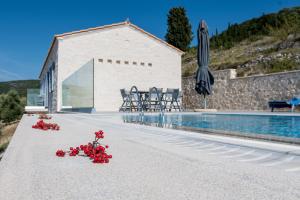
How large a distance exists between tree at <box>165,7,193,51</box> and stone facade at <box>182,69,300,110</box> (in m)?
12.8

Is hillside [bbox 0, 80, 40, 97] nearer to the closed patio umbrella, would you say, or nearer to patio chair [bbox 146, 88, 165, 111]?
patio chair [bbox 146, 88, 165, 111]

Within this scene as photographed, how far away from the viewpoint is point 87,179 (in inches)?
87.0

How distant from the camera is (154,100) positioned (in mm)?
14539

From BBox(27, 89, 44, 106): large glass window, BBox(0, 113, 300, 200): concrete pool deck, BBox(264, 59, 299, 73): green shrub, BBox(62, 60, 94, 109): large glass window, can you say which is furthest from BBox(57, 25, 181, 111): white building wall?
BBox(0, 113, 300, 200): concrete pool deck

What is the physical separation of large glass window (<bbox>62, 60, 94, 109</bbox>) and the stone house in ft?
0.17

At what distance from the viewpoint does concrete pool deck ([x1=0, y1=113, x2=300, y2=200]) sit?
185cm

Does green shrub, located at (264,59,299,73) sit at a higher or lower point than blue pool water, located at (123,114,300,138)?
higher

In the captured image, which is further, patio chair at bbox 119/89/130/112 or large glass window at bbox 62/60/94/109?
patio chair at bbox 119/89/130/112

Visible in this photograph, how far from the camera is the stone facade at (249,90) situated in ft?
38.9

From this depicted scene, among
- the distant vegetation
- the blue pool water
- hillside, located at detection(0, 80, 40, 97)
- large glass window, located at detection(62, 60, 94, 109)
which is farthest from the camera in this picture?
hillside, located at detection(0, 80, 40, 97)

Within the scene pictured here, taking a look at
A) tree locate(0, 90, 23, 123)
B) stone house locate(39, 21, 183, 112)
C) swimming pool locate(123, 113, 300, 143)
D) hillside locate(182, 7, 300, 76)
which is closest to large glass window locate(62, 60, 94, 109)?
stone house locate(39, 21, 183, 112)

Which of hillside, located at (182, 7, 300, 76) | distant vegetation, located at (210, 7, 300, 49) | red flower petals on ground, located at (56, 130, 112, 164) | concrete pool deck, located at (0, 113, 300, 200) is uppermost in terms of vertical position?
distant vegetation, located at (210, 7, 300, 49)

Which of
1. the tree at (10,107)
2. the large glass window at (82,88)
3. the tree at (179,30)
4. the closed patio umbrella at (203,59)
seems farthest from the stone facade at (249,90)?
the tree at (10,107)

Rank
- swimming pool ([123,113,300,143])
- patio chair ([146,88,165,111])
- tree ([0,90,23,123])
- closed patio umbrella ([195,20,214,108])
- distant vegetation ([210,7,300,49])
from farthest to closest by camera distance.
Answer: tree ([0,90,23,123]), distant vegetation ([210,7,300,49]), patio chair ([146,88,165,111]), closed patio umbrella ([195,20,214,108]), swimming pool ([123,113,300,143])
